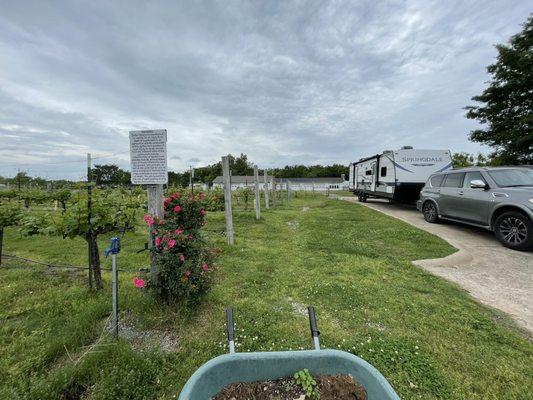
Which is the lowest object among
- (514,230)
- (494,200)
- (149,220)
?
(514,230)

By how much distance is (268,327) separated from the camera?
101 inches

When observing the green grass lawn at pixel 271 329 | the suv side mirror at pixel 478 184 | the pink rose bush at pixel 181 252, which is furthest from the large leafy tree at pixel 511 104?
the pink rose bush at pixel 181 252

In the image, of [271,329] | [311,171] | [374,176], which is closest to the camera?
[271,329]

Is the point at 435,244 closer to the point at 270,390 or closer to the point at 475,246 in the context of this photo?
the point at 475,246

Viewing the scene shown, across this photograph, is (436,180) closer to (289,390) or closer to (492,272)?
(492,272)

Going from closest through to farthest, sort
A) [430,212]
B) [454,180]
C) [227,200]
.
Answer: [227,200] < [454,180] < [430,212]

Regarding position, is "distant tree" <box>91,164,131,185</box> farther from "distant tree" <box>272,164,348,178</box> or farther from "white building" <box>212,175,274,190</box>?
"distant tree" <box>272,164,348,178</box>

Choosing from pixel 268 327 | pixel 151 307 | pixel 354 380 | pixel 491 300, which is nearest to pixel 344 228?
pixel 491 300

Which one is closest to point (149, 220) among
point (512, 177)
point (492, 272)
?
point (492, 272)

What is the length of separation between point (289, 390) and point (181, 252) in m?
1.78

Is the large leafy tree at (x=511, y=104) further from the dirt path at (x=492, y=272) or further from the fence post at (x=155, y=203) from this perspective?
the fence post at (x=155, y=203)

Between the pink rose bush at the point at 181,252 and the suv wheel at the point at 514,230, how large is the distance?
20.6 feet

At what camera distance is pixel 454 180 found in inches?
280

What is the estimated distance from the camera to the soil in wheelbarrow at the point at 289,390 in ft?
4.17
